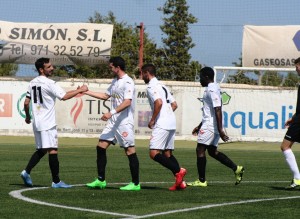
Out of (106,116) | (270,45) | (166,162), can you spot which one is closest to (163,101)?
(166,162)

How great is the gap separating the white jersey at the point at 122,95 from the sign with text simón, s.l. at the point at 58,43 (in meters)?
30.2

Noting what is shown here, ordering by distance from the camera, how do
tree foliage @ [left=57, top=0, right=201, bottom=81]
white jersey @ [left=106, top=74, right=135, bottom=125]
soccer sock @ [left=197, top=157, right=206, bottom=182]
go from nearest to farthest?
1. white jersey @ [left=106, top=74, right=135, bottom=125]
2. soccer sock @ [left=197, top=157, right=206, bottom=182]
3. tree foliage @ [left=57, top=0, right=201, bottom=81]

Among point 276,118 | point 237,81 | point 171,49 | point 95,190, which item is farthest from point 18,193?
→ point 171,49

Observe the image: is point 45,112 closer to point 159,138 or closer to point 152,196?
point 159,138

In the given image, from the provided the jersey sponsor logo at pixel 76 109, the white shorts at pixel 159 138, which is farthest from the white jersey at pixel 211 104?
the jersey sponsor logo at pixel 76 109

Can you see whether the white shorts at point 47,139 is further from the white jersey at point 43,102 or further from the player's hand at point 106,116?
the player's hand at point 106,116

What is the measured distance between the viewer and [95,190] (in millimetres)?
14703

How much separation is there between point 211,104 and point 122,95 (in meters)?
1.64

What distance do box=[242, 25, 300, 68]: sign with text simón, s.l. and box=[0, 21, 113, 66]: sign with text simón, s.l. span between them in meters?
6.58

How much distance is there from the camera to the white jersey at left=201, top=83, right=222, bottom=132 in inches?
612

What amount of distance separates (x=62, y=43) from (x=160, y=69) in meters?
23.1

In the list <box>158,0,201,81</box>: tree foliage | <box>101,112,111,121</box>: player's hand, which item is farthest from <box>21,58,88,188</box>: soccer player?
<box>158,0,201,81</box>: tree foliage

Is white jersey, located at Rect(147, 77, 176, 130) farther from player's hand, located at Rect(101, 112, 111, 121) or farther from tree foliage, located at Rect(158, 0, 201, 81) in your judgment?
tree foliage, located at Rect(158, 0, 201, 81)

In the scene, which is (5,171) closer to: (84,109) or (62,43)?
(84,109)
